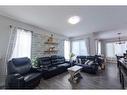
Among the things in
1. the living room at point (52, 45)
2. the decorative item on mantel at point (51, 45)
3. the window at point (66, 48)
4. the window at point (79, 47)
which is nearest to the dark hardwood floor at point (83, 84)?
the living room at point (52, 45)

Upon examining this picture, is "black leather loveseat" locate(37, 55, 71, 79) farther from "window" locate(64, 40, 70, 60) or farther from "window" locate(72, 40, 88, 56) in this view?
"window" locate(72, 40, 88, 56)

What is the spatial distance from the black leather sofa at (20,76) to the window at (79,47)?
12.7ft

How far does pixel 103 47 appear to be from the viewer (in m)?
6.45

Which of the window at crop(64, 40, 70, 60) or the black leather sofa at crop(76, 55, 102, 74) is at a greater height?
the window at crop(64, 40, 70, 60)

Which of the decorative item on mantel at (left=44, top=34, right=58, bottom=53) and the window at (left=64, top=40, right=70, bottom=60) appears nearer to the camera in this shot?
the decorative item on mantel at (left=44, top=34, right=58, bottom=53)

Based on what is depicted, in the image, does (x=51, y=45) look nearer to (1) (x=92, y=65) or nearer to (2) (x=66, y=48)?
(2) (x=66, y=48)

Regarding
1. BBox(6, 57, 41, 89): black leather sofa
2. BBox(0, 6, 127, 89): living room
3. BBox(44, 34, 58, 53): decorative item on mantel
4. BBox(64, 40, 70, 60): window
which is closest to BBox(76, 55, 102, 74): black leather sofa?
BBox(0, 6, 127, 89): living room

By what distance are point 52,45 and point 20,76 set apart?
3.21m

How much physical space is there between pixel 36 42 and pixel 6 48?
4.88 feet

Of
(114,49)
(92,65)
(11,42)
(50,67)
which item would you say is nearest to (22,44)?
(11,42)

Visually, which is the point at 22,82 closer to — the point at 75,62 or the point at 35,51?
the point at 35,51

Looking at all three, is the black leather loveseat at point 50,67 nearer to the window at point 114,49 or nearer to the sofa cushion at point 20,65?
the sofa cushion at point 20,65

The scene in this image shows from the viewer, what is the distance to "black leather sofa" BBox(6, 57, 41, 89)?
7.64 feet
